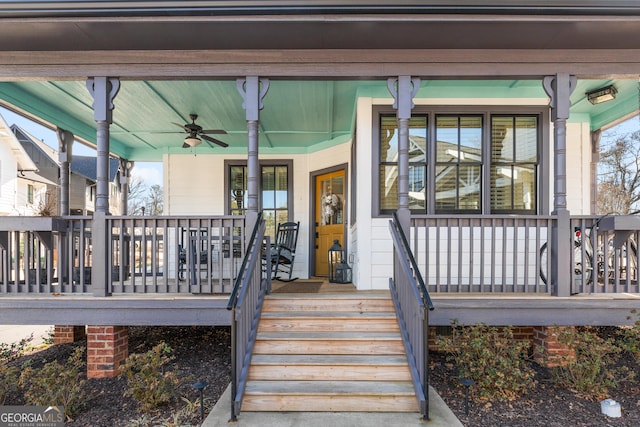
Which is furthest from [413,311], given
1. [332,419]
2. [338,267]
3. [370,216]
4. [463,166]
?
[463,166]

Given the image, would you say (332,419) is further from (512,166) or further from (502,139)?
(502,139)

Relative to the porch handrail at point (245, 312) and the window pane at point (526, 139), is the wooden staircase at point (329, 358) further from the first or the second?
the window pane at point (526, 139)

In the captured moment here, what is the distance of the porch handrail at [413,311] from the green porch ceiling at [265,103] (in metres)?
2.18

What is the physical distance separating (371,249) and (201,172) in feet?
14.2

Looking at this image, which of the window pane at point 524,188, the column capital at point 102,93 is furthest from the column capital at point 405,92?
the column capital at point 102,93

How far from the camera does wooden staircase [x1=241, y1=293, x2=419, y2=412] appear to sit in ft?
9.80

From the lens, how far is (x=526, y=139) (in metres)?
5.02

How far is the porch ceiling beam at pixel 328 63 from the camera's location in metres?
3.92

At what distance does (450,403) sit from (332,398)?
1.06 meters

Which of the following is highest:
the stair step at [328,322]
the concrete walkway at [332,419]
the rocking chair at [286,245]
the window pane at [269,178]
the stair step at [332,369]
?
the window pane at [269,178]

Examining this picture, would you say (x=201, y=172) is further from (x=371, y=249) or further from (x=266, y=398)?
(x=266, y=398)

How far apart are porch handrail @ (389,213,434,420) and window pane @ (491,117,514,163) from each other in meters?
2.08

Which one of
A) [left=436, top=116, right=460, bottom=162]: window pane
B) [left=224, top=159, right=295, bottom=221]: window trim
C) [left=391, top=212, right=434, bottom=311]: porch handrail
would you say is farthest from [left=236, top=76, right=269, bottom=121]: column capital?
[left=224, top=159, right=295, bottom=221]: window trim

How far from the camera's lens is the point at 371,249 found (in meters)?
4.86
